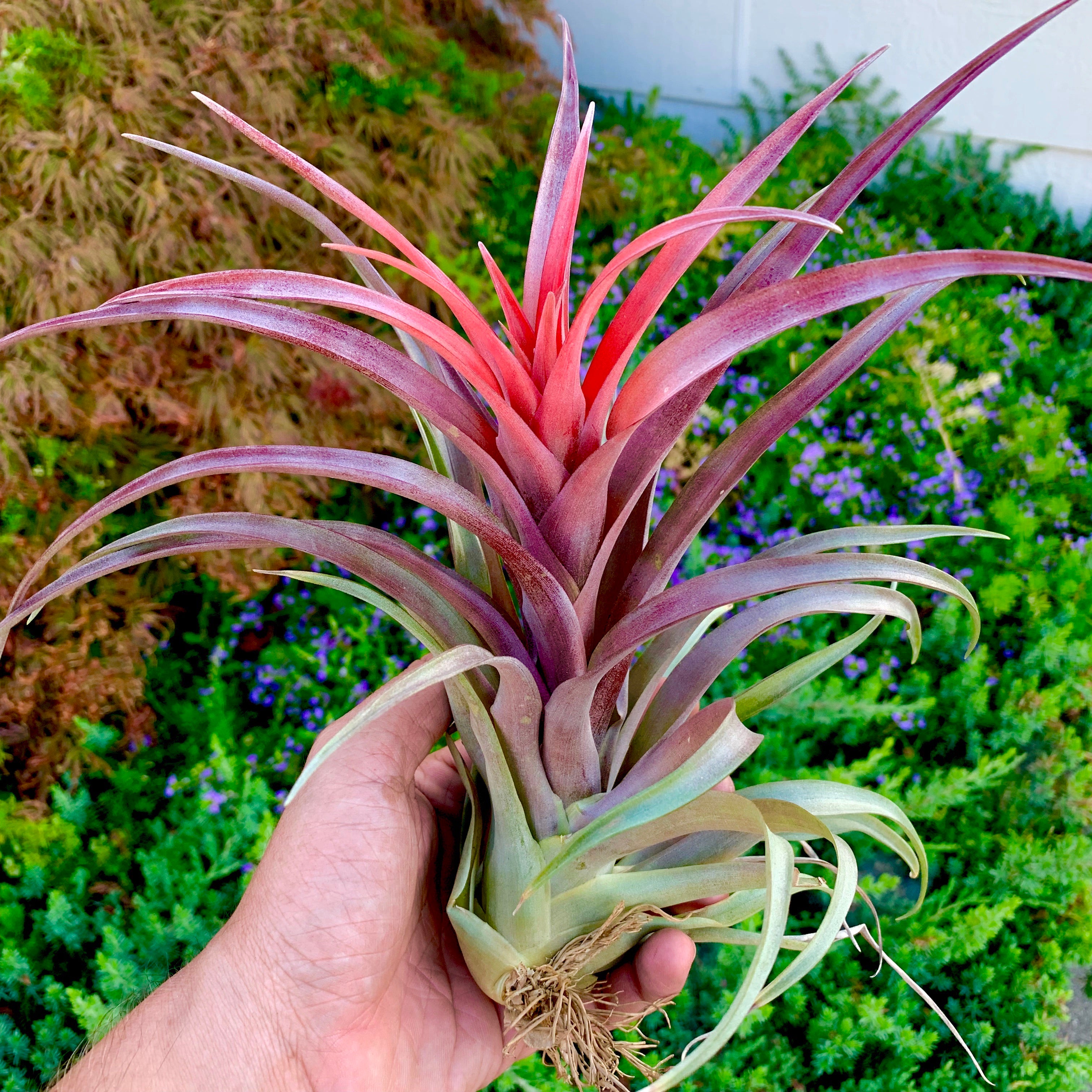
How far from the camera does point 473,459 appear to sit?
74 cm

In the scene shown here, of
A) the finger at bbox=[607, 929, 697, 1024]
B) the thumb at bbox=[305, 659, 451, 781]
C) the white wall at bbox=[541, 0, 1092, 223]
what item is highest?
the white wall at bbox=[541, 0, 1092, 223]

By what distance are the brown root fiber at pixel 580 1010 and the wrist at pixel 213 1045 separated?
28 centimetres

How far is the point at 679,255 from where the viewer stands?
75 cm

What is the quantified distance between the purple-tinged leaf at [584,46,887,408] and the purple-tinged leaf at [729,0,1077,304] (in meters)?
0.06

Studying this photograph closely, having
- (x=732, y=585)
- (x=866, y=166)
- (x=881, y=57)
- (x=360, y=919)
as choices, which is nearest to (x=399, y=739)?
(x=360, y=919)

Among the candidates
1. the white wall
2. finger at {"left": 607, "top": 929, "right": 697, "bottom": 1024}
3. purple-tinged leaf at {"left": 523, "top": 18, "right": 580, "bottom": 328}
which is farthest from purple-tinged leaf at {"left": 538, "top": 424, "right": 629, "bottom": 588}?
the white wall

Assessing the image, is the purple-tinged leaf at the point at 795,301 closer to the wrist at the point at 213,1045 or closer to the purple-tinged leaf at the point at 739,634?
the purple-tinged leaf at the point at 739,634

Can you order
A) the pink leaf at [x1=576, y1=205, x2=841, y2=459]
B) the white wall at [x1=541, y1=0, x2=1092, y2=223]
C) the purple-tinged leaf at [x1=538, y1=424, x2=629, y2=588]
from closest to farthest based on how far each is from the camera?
the pink leaf at [x1=576, y1=205, x2=841, y2=459] < the purple-tinged leaf at [x1=538, y1=424, x2=629, y2=588] < the white wall at [x1=541, y1=0, x2=1092, y2=223]

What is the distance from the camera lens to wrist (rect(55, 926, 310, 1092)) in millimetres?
992

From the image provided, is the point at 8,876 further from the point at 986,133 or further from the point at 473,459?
the point at 986,133

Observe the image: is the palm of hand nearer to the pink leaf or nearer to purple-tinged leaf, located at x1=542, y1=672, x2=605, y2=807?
purple-tinged leaf, located at x1=542, y1=672, x2=605, y2=807

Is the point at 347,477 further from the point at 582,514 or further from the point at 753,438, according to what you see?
the point at 753,438

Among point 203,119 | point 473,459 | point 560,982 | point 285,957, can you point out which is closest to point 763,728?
point 560,982

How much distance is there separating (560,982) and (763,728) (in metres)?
1.06
